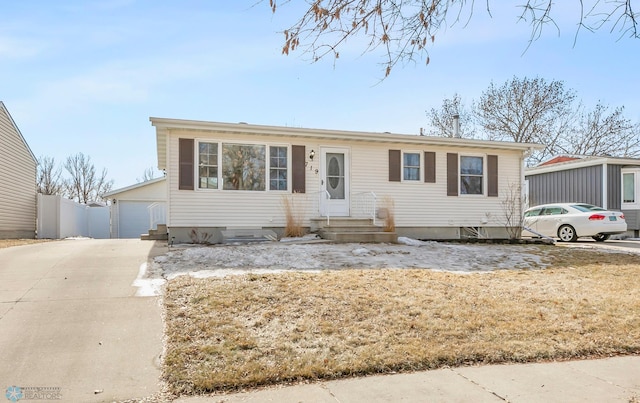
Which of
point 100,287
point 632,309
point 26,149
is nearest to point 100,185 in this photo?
point 26,149

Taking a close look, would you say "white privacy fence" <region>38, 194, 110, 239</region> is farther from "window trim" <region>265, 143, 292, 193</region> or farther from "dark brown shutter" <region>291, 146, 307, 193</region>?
"dark brown shutter" <region>291, 146, 307, 193</region>

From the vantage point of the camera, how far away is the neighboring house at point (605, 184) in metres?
17.0

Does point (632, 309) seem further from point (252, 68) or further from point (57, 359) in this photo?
point (57, 359)

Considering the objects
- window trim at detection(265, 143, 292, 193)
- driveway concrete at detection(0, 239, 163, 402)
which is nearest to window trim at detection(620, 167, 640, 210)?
window trim at detection(265, 143, 292, 193)

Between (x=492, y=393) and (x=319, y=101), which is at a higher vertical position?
(x=319, y=101)

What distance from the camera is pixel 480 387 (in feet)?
10.6

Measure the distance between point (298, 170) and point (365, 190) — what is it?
203cm

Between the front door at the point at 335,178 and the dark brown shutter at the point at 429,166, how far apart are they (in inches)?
95.1

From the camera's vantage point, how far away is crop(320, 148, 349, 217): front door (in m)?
12.0

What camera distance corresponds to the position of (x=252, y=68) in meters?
4.54

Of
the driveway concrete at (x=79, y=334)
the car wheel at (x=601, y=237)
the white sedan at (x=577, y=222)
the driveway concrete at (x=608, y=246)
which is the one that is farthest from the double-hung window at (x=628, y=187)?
the driveway concrete at (x=79, y=334)

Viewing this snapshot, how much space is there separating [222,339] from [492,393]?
2.24 meters

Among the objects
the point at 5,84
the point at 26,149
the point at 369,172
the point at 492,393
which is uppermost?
the point at 5,84
